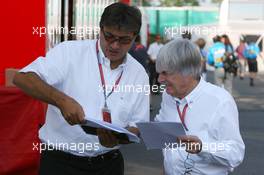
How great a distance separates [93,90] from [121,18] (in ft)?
1.36

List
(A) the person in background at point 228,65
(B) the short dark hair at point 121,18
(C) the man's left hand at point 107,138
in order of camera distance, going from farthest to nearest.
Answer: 1. (A) the person in background at point 228,65
2. (B) the short dark hair at point 121,18
3. (C) the man's left hand at point 107,138

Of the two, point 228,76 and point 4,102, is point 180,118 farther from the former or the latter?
point 228,76

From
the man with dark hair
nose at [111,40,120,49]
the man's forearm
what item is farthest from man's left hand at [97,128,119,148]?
nose at [111,40,120,49]

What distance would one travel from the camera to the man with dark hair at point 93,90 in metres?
3.57

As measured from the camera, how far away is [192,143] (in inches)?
132

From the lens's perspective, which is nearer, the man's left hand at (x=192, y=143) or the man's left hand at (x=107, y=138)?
the man's left hand at (x=192, y=143)

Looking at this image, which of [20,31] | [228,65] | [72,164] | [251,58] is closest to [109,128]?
[72,164]

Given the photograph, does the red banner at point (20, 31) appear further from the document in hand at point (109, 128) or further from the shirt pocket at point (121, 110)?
the document in hand at point (109, 128)

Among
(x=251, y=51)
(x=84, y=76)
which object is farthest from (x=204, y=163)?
(x=251, y=51)

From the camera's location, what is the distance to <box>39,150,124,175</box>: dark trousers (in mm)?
3693

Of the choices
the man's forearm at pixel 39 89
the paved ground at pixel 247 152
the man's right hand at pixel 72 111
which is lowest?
the paved ground at pixel 247 152

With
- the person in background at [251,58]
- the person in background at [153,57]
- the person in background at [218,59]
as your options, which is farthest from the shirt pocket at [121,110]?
the person in background at [251,58]

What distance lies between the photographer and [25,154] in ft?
20.6

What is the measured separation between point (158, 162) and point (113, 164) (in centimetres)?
534
